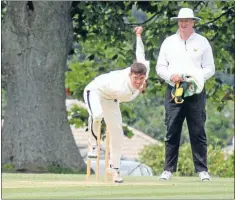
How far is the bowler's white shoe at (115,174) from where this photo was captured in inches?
493

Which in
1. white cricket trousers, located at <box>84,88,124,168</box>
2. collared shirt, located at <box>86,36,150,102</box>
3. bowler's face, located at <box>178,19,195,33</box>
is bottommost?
white cricket trousers, located at <box>84,88,124,168</box>

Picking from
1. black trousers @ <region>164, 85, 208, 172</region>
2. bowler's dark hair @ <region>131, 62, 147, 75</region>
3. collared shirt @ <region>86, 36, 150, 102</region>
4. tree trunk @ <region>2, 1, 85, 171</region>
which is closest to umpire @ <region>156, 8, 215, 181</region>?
black trousers @ <region>164, 85, 208, 172</region>

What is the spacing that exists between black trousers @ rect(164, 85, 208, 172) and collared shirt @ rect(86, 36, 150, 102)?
1.02 metres

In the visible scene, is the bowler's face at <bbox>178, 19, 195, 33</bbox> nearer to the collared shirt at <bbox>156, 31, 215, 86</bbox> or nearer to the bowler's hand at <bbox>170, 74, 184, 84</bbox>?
the collared shirt at <bbox>156, 31, 215, 86</bbox>

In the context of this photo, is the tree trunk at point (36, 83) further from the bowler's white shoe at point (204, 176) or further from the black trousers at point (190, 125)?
the bowler's white shoe at point (204, 176)

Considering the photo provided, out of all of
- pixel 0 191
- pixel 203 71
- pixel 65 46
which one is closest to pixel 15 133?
pixel 65 46

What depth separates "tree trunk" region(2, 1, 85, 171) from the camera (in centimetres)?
2030

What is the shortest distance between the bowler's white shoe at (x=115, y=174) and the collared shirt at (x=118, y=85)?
2.75 ft

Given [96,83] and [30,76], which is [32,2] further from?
[96,83]

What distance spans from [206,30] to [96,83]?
1123 cm

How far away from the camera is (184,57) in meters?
13.2

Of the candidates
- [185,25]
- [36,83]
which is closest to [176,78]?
[185,25]

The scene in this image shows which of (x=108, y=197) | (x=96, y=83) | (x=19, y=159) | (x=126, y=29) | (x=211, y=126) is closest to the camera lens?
(x=108, y=197)

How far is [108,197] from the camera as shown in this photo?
9938 millimetres
